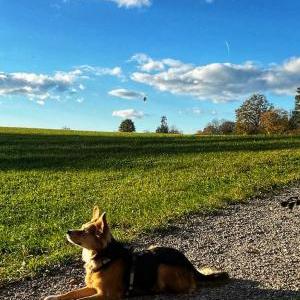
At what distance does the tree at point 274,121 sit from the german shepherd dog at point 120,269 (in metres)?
85.2

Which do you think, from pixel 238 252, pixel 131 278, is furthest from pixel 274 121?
pixel 131 278

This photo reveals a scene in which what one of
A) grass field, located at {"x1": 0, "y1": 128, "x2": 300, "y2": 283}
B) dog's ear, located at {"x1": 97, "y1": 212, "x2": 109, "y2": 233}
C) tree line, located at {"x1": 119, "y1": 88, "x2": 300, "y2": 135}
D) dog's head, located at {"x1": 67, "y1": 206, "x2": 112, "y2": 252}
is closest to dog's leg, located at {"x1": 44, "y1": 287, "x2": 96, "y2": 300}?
dog's head, located at {"x1": 67, "y1": 206, "x2": 112, "y2": 252}

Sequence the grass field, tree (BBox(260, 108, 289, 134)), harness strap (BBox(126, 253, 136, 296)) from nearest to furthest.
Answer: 1. harness strap (BBox(126, 253, 136, 296))
2. the grass field
3. tree (BBox(260, 108, 289, 134))

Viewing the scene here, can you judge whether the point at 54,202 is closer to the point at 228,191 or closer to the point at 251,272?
the point at 228,191

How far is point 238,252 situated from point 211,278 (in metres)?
2.68

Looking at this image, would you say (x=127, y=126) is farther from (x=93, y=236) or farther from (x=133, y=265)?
(x=93, y=236)

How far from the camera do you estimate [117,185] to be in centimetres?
2248

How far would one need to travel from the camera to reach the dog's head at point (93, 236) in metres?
7.97

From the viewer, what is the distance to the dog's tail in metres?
Result: 9.04

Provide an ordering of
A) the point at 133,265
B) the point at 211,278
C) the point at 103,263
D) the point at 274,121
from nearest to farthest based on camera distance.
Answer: the point at 103,263
the point at 133,265
the point at 211,278
the point at 274,121

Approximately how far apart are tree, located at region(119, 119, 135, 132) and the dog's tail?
4190 inches

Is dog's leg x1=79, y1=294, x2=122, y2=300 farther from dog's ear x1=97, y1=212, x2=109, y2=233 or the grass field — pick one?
the grass field

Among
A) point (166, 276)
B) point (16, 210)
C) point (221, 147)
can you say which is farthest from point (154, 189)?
point (221, 147)

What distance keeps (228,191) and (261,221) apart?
14.4 feet
